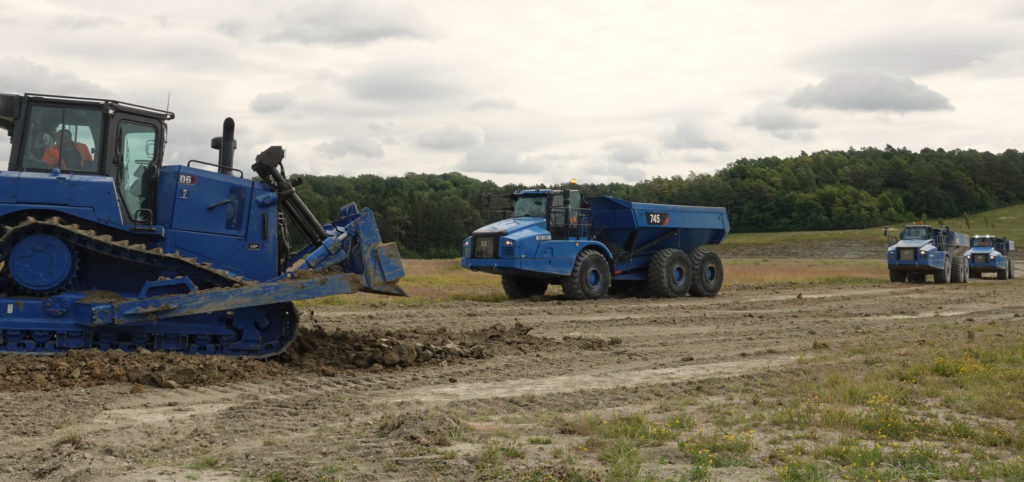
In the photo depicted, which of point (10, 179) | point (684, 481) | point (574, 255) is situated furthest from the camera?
point (574, 255)

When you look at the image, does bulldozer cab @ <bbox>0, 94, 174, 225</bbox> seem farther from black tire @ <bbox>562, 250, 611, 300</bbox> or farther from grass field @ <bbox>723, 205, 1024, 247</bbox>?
grass field @ <bbox>723, 205, 1024, 247</bbox>

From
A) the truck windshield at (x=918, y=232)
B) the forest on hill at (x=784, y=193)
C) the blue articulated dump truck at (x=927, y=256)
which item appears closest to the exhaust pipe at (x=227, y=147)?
the blue articulated dump truck at (x=927, y=256)

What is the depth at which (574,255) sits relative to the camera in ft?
72.3

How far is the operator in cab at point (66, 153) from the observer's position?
9977mm

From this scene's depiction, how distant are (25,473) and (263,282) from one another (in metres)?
4.64

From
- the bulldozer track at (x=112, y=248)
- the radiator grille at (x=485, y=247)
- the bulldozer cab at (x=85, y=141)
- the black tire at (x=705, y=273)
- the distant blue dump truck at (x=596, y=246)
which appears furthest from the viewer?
the black tire at (x=705, y=273)

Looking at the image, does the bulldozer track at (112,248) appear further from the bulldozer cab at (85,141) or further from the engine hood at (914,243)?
the engine hood at (914,243)

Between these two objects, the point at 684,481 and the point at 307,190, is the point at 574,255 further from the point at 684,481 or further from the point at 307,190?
the point at 307,190

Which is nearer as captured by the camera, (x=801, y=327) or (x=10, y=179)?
(x=10, y=179)

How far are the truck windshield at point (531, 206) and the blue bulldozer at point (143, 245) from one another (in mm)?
11750

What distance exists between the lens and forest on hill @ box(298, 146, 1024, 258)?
92688 mm

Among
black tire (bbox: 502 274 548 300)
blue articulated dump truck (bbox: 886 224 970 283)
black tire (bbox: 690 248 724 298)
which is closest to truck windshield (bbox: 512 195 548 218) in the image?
black tire (bbox: 502 274 548 300)

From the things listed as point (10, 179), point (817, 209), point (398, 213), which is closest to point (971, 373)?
point (10, 179)

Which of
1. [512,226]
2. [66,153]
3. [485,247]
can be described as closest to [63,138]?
[66,153]
